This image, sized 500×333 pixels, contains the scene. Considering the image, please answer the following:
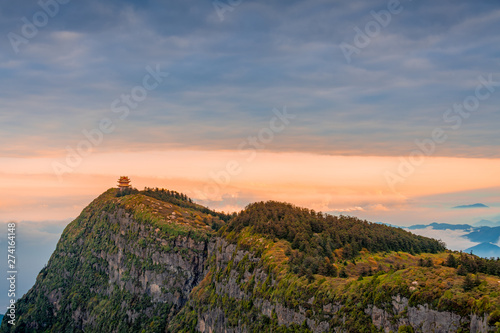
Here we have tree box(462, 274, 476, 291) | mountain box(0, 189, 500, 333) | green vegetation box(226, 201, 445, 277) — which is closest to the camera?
tree box(462, 274, 476, 291)

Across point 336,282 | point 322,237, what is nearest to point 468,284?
point 336,282

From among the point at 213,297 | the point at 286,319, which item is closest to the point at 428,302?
the point at 286,319

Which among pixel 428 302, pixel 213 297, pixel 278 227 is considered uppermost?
pixel 278 227

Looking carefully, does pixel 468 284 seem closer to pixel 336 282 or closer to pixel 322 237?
pixel 336 282

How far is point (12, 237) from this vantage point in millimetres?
191375

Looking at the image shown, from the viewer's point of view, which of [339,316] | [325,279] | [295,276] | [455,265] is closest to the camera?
[339,316]

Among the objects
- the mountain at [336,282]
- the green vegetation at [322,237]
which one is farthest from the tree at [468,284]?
the green vegetation at [322,237]

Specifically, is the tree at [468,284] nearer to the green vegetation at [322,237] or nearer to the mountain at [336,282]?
the mountain at [336,282]

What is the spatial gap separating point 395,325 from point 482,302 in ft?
59.1

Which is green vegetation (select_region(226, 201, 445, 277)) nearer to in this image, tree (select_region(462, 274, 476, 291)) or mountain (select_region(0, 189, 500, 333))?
mountain (select_region(0, 189, 500, 333))

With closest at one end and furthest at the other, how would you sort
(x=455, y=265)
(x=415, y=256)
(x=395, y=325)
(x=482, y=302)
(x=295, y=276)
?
1. (x=482, y=302)
2. (x=395, y=325)
3. (x=455, y=265)
4. (x=295, y=276)
5. (x=415, y=256)

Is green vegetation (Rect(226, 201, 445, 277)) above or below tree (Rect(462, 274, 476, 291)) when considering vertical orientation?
above

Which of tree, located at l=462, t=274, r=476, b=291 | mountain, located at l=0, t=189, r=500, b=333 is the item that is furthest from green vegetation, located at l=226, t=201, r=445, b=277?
tree, located at l=462, t=274, r=476, b=291

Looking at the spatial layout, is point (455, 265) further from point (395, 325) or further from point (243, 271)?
point (243, 271)
